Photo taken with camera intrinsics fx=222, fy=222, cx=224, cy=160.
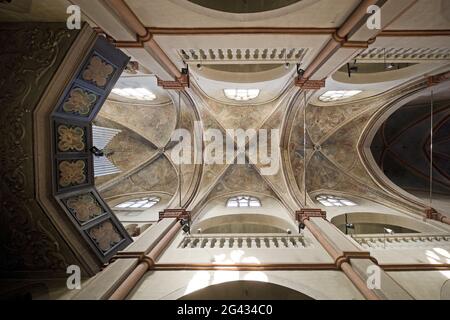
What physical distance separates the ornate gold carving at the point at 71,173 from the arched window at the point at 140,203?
5730 millimetres

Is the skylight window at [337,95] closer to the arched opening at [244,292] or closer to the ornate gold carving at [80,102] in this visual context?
the arched opening at [244,292]

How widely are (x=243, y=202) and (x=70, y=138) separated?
7.47 m

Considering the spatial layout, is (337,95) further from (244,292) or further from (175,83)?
(244,292)

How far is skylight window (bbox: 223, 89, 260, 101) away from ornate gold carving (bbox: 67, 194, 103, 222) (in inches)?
276

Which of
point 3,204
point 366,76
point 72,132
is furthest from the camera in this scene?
point 366,76

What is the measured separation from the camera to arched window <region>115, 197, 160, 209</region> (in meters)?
10.3

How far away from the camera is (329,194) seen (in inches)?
446

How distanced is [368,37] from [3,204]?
7614 mm

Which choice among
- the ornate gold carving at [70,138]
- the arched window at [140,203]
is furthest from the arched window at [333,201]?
the ornate gold carving at [70,138]

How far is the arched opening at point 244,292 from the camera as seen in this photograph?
4.60 metres

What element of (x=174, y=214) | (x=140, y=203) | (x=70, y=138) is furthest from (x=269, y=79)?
(x=140, y=203)

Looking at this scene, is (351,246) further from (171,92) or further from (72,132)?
(171,92)

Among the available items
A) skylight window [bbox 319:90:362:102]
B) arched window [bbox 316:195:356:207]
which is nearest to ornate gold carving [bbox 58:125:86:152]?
skylight window [bbox 319:90:362:102]
